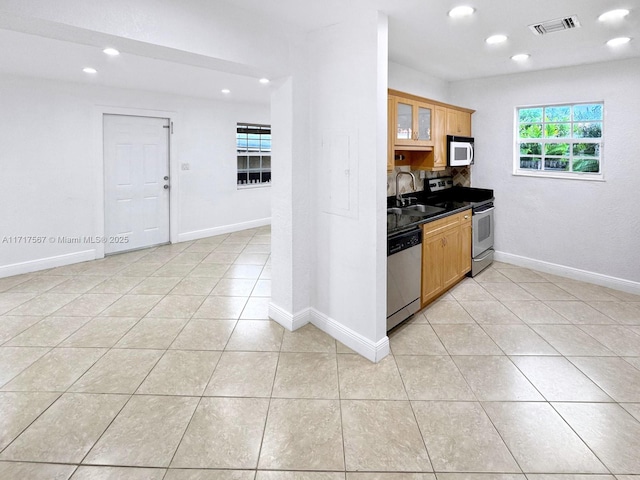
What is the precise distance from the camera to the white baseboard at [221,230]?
6.28m

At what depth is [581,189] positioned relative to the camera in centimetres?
423

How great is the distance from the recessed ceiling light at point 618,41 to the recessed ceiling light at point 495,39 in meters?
0.91

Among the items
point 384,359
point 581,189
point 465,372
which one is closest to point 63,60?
point 384,359

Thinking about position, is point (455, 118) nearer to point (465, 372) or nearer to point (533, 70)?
point (533, 70)

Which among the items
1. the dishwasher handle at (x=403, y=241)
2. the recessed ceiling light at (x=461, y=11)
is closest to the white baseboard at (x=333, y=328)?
the dishwasher handle at (x=403, y=241)

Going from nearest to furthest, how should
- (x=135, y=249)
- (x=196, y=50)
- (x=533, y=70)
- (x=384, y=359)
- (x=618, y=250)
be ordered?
(x=196, y=50), (x=384, y=359), (x=618, y=250), (x=533, y=70), (x=135, y=249)

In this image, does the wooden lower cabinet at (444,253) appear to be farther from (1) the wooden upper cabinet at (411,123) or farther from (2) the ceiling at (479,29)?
(2) the ceiling at (479,29)

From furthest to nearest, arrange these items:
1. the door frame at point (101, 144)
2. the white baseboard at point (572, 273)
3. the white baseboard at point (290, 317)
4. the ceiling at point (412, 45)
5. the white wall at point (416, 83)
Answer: the door frame at point (101, 144), the white baseboard at point (572, 273), the white wall at point (416, 83), the white baseboard at point (290, 317), the ceiling at point (412, 45)

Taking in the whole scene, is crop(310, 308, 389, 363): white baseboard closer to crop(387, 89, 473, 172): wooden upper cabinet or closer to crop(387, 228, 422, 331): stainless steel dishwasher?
crop(387, 228, 422, 331): stainless steel dishwasher

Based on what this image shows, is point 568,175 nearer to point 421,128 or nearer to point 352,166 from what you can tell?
point 421,128

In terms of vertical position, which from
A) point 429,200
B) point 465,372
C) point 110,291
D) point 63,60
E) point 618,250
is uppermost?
point 63,60

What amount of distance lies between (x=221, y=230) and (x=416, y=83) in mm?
4142

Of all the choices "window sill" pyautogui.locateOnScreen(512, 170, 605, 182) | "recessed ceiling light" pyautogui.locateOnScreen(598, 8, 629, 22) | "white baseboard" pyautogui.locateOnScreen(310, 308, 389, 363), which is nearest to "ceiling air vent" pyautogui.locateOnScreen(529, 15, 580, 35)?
"recessed ceiling light" pyautogui.locateOnScreen(598, 8, 629, 22)

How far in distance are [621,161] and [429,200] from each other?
195cm
